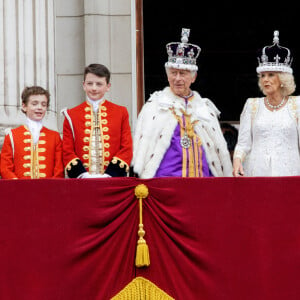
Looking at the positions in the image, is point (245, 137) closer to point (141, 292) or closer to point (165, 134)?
point (165, 134)

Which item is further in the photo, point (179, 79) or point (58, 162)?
point (179, 79)

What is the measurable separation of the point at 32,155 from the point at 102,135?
0.58 meters

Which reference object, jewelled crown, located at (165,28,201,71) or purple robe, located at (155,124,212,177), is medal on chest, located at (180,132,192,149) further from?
jewelled crown, located at (165,28,201,71)

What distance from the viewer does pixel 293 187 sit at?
8375 millimetres

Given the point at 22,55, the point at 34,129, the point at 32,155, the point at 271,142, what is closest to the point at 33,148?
the point at 32,155

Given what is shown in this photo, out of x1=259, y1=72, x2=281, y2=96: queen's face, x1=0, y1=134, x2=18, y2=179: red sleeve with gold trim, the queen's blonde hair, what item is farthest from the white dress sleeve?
x1=0, y1=134, x2=18, y2=179: red sleeve with gold trim

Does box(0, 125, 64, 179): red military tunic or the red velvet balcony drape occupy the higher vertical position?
box(0, 125, 64, 179): red military tunic

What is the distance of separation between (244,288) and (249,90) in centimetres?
778

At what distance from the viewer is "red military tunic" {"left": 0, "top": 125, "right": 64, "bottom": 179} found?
9.09 m

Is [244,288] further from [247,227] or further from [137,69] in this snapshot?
[137,69]

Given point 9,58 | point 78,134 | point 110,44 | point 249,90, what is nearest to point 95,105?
point 78,134

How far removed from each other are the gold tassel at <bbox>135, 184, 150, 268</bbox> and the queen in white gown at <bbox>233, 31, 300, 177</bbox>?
1.03 metres

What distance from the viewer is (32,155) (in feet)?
29.9

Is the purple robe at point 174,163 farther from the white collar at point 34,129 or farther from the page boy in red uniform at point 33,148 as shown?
the white collar at point 34,129
